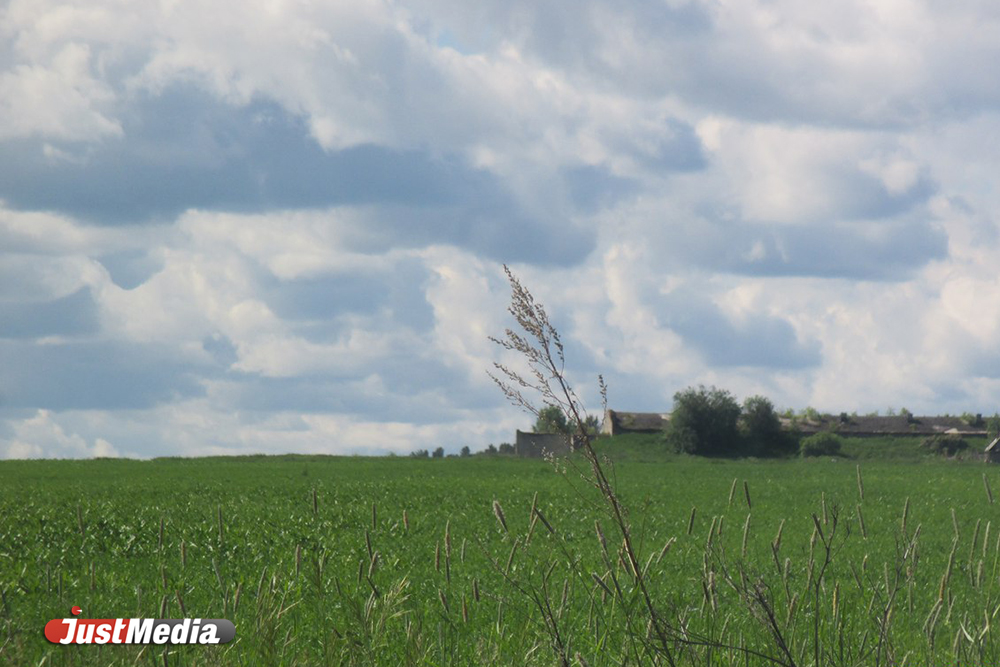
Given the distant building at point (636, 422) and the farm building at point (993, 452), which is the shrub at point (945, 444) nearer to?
the farm building at point (993, 452)

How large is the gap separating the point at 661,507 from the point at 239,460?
44.6 m

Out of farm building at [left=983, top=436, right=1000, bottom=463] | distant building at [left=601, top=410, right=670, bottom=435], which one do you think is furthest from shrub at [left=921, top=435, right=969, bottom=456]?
distant building at [left=601, top=410, right=670, bottom=435]

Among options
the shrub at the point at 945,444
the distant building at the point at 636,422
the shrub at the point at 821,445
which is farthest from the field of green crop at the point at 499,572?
the distant building at the point at 636,422

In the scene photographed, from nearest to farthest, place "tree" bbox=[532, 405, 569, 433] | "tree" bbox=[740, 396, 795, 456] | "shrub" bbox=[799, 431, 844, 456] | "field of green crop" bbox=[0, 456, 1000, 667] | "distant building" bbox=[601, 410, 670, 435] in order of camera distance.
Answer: "tree" bbox=[532, 405, 569, 433] → "field of green crop" bbox=[0, 456, 1000, 667] → "shrub" bbox=[799, 431, 844, 456] → "tree" bbox=[740, 396, 795, 456] → "distant building" bbox=[601, 410, 670, 435]

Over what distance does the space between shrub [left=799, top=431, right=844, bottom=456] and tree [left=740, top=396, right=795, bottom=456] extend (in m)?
3.13

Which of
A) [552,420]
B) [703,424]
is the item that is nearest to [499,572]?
[552,420]

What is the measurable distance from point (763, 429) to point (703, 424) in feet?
23.7

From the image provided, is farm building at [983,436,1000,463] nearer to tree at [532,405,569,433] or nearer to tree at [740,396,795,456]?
tree at [740,396,795,456]

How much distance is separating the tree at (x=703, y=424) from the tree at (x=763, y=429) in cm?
169

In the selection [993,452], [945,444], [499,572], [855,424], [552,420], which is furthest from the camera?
[855,424]

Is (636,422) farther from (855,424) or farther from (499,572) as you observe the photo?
(499,572)

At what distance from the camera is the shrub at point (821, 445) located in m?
88.0

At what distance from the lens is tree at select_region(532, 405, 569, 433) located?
260 centimetres

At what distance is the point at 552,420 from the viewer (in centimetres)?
267
